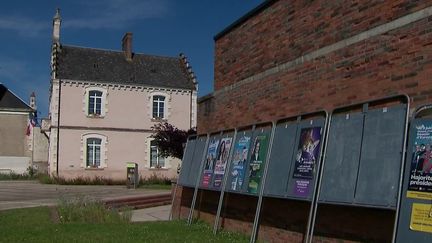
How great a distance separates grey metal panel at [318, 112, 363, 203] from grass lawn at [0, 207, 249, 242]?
3205 mm

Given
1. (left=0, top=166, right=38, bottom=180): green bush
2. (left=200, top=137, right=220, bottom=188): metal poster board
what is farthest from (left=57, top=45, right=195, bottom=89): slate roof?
(left=200, top=137, right=220, bottom=188): metal poster board

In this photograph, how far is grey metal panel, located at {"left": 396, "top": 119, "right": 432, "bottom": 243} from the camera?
21.4 feet

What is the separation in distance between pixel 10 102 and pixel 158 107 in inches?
814

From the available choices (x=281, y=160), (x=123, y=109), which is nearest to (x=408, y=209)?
(x=281, y=160)

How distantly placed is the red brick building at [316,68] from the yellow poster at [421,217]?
0.89 metres

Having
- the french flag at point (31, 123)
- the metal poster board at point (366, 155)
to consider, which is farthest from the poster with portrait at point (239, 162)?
the french flag at point (31, 123)

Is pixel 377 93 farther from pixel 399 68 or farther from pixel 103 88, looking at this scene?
pixel 103 88

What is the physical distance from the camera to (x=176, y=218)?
637 inches

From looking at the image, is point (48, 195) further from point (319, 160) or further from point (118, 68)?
point (319, 160)

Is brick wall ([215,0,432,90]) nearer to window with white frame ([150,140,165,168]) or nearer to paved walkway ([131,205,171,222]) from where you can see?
paved walkway ([131,205,171,222])

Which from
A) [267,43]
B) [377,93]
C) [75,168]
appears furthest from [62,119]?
[377,93]

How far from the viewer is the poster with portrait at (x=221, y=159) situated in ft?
41.3

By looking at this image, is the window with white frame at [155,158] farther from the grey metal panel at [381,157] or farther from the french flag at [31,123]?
the grey metal panel at [381,157]

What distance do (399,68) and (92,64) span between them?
40.3 meters
